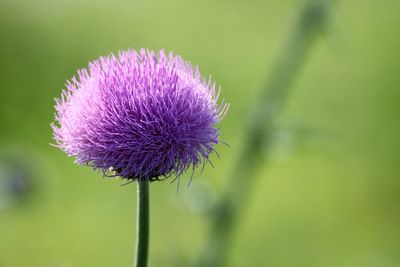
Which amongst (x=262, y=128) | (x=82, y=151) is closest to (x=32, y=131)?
(x=262, y=128)

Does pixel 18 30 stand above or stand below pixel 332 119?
above

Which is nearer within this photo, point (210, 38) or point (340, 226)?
point (340, 226)

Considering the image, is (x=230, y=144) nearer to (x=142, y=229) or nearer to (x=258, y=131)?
(x=258, y=131)

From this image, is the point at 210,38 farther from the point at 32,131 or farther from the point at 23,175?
the point at 23,175

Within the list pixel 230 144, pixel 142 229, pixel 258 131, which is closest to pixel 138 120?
pixel 142 229

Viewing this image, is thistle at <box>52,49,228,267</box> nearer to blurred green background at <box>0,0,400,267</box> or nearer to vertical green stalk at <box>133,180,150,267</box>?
vertical green stalk at <box>133,180,150,267</box>
